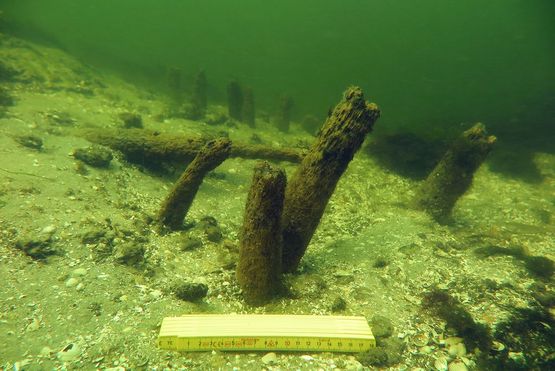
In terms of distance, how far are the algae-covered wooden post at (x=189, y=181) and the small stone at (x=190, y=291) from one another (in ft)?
6.41

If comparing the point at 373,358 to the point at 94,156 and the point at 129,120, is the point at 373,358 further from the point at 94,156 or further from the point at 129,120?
the point at 129,120

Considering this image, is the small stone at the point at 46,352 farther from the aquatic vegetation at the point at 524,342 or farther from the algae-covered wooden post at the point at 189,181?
the aquatic vegetation at the point at 524,342

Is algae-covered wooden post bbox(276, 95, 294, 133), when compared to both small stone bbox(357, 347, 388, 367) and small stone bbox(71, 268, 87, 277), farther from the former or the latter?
small stone bbox(357, 347, 388, 367)

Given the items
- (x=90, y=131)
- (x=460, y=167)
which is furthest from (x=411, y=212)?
(x=90, y=131)

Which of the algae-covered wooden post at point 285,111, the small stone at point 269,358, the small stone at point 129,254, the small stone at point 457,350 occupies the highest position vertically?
the algae-covered wooden post at point 285,111

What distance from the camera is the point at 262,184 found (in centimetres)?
380

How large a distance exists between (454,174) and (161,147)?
701cm

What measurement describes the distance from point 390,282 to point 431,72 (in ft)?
158

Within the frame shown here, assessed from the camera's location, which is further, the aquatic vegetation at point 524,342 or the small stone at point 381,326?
the small stone at point 381,326

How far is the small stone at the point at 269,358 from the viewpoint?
134 inches

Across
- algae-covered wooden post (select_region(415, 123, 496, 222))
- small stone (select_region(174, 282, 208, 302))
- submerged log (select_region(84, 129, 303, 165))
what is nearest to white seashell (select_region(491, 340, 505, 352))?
small stone (select_region(174, 282, 208, 302))

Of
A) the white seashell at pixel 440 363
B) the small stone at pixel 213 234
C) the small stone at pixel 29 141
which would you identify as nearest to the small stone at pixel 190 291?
the small stone at pixel 213 234

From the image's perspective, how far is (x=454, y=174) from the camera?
24.3 feet

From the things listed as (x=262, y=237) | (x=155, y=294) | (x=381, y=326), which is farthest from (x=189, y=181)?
(x=381, y=326)
